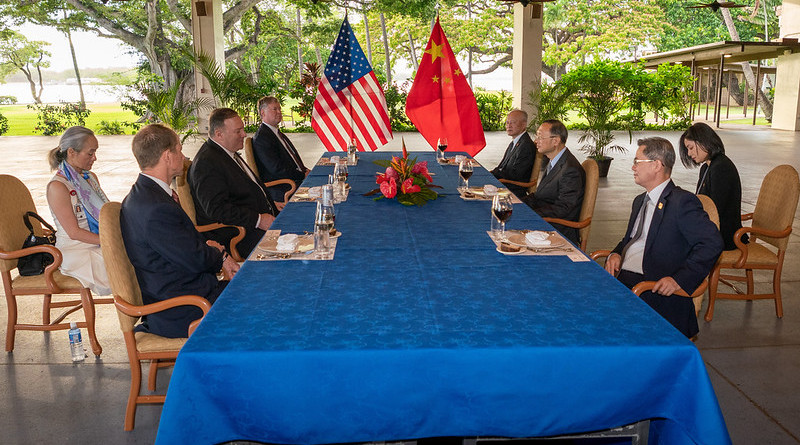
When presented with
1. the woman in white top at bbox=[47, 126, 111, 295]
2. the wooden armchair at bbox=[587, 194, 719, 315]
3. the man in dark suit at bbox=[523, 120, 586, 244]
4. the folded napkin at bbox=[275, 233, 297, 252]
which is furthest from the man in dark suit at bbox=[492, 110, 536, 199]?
the woman in white top at bbox=[47, 126, 111, 295]

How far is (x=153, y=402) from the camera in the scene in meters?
2.77

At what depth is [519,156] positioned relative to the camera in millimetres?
5836

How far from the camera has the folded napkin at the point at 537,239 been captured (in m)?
2.78

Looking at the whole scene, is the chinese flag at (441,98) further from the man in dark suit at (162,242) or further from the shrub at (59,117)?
the shrub at (59,117)

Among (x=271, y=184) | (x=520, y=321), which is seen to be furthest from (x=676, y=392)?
(x=271, y=184)

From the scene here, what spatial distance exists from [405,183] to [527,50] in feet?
44.3

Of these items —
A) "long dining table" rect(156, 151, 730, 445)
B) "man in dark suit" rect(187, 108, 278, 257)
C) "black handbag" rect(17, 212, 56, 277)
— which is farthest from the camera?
"man in dark suit" rect(187, 108, 278, 257)

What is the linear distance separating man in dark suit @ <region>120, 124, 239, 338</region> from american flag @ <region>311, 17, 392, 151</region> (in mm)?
4722

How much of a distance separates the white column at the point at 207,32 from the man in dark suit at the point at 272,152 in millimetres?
10513

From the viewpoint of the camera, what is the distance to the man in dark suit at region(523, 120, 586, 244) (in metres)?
4.31

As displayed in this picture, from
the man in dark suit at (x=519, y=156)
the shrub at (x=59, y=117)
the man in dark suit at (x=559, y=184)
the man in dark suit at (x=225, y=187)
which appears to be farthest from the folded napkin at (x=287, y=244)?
the shrub at (x=59, y=117)

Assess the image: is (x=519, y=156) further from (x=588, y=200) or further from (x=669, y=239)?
(x=669, y=239)

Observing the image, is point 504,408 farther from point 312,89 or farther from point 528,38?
point 312,89

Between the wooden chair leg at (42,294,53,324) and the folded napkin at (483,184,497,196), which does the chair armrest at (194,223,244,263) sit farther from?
the folded napkin at (483,184,497,196)
